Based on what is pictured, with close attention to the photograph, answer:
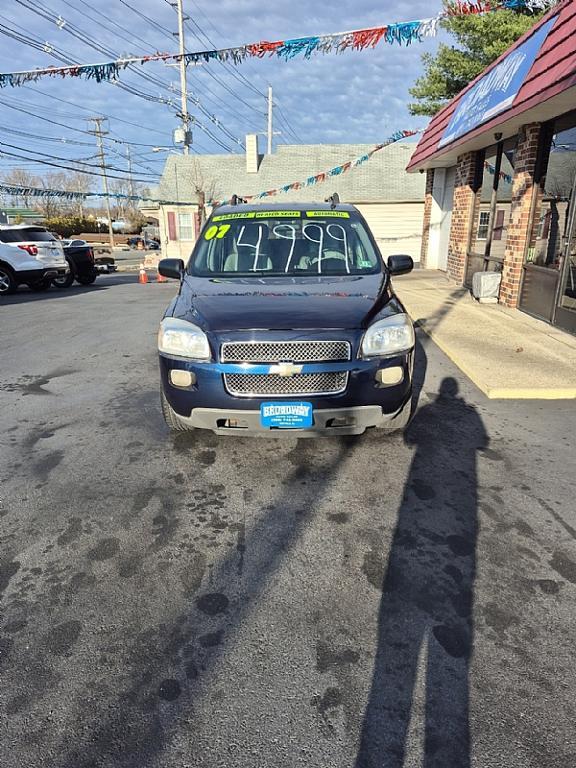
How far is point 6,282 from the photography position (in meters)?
14.3

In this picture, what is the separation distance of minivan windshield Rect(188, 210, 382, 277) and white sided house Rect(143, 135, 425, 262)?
20967 mm

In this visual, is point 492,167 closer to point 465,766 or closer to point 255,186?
point 465,766

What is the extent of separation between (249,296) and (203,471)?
1.29 m

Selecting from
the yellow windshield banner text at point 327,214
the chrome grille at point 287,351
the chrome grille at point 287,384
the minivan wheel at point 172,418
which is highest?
the yellow windshield banner text at point 327,214

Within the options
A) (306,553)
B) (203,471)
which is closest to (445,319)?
(203,471)

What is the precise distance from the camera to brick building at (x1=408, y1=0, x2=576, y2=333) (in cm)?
668

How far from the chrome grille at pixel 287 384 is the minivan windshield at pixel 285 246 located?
1.45m

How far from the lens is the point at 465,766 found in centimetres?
159

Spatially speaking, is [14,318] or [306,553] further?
[14,318]

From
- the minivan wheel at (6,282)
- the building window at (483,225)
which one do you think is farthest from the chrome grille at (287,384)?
the minivan wheel at (6,282)

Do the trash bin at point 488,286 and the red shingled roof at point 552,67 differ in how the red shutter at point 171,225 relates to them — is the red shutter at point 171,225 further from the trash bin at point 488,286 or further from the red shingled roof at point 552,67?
the red shingled roof at point 552,67

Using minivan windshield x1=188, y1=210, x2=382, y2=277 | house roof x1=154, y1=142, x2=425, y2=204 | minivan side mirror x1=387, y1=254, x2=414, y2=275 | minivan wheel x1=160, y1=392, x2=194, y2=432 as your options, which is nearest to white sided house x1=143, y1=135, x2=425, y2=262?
house roof x1=154, y1=142, x2=425, y2=204

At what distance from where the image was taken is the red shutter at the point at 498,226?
31.3ft

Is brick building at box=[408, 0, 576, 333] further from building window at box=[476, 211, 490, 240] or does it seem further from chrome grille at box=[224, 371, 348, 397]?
chrome grille at box=[224, 371, 348, 397]
